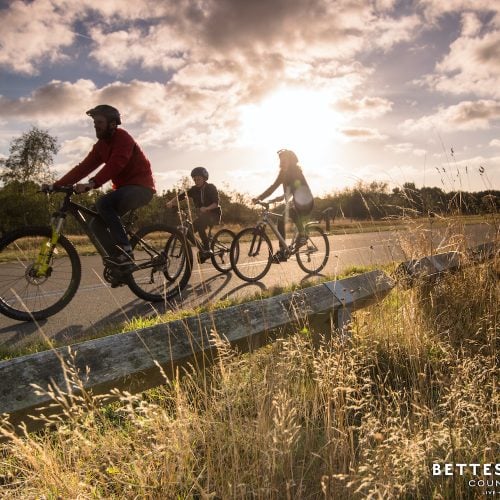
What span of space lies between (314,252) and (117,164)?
4.86 meters

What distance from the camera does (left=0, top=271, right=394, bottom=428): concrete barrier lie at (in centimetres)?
164

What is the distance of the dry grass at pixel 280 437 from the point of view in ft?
6.08

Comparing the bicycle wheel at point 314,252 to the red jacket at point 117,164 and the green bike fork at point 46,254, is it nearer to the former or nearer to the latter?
the red jacket at point 117,164

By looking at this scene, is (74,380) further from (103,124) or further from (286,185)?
(286,185)

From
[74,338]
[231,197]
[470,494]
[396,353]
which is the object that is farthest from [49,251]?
[231,197]

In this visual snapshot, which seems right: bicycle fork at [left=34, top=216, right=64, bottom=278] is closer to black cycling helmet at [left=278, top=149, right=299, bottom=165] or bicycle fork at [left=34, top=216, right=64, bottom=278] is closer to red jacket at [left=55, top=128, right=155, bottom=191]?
red jacket at [left=55, top=128, right=155, bottom=191]

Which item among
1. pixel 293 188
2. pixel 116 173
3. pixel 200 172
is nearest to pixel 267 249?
pixel 293 188

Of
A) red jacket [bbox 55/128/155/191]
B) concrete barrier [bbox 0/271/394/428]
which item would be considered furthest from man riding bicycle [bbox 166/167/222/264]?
concrete barrier [bbox 0/271/394/428]

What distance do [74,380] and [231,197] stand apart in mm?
39678

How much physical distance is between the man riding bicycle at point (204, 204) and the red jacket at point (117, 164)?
253 cm

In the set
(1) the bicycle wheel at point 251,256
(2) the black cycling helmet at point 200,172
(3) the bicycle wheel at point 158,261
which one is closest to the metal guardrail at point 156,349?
(3) the bicycle wheel at point 158,261

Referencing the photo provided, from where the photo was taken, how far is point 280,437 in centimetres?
191

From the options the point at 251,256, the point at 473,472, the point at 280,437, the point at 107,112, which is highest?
the point at 107,112

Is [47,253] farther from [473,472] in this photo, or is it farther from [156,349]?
[473,472]
